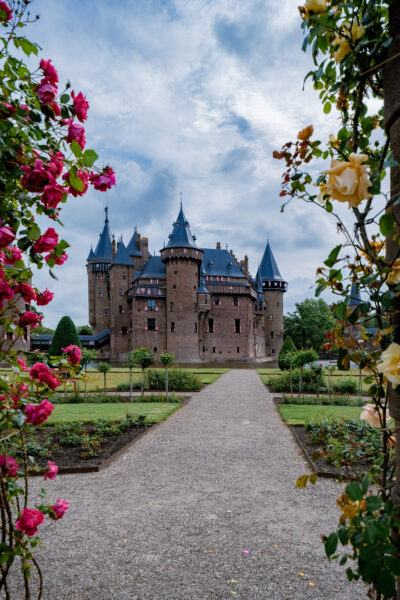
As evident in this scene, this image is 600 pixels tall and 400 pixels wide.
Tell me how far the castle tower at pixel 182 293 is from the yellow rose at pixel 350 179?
140 feet

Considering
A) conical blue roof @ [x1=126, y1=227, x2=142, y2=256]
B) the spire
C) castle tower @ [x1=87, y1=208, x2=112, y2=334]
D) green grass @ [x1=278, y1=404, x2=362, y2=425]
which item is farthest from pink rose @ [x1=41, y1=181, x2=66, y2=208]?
the spire

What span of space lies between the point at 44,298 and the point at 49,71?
3.94ft

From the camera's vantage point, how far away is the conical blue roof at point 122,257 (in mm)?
50344

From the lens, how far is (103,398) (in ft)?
50.9

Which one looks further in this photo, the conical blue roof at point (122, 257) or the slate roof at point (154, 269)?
the conical blue roof at point (122, 257)

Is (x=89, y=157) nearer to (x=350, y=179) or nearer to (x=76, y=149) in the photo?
(x=76, y=149)

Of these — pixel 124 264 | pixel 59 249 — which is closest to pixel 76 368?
pixel 59 249

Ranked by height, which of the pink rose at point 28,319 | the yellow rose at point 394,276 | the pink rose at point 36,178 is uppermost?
the pink rose at point 36,178

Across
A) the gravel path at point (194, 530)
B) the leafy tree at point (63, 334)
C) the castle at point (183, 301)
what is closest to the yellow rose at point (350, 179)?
the gravel path at point (194, 530)

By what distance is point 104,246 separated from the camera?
57219 mm

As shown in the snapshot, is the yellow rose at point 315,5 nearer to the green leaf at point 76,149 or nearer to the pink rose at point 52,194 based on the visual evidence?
the green leaf at point 76,149

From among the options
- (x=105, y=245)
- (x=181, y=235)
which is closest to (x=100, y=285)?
(x=105, y=245)

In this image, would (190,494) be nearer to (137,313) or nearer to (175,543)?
(175,543)

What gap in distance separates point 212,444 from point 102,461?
7.49 ft
